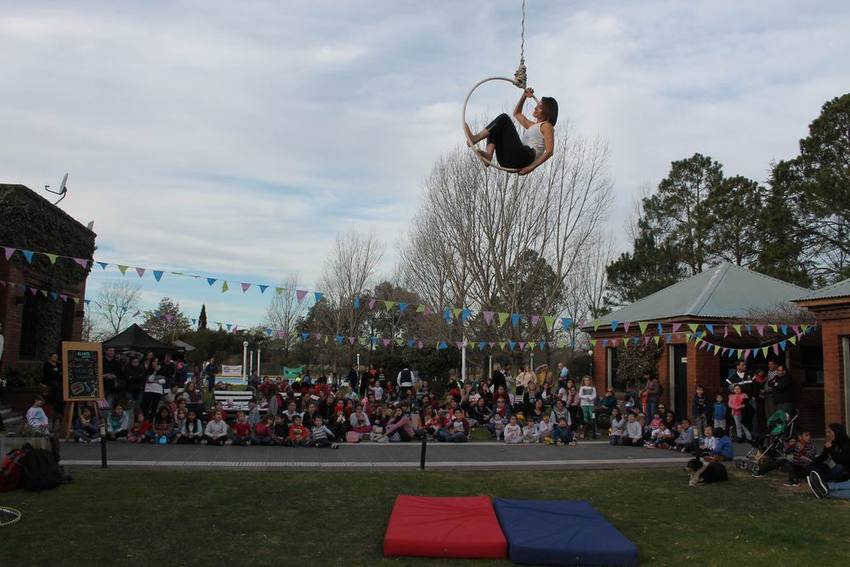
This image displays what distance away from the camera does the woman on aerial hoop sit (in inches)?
294

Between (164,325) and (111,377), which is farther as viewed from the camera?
(164,325)

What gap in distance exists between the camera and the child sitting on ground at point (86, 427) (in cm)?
1280

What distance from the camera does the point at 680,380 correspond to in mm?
18844

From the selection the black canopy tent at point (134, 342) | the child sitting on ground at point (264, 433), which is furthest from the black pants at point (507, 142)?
the black canopy tent at point (134, 342)

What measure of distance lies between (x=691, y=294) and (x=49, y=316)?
18.7m

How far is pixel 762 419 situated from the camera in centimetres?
1725

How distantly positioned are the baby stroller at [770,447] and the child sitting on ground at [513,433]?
4670 mm

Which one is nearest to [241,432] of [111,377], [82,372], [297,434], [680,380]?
[297,434]

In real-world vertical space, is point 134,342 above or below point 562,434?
above

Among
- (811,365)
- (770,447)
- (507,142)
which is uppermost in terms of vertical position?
(507,142)

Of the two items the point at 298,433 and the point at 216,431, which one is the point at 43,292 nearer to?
the point at 216,431

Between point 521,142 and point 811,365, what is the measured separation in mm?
14512

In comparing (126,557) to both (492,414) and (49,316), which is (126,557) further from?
(49,316)

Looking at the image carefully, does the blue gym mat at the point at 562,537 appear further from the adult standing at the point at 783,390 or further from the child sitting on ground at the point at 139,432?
the child sitting on ground at the point at 139,432
